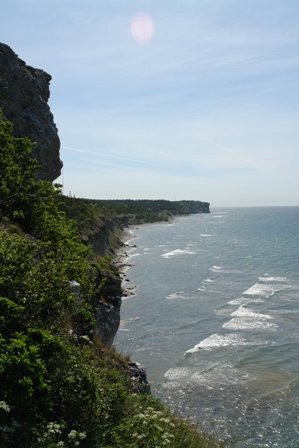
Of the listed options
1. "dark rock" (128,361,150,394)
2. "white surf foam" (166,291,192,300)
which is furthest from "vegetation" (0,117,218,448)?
"white surf foam" (166,291,192,300)

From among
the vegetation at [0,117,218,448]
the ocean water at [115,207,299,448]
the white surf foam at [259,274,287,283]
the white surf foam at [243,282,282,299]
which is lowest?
the ocean water at [115,207,299,448]

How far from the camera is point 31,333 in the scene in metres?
10.6

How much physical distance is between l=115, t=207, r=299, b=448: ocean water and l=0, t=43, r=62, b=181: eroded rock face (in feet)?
67.8

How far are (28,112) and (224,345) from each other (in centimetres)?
3132

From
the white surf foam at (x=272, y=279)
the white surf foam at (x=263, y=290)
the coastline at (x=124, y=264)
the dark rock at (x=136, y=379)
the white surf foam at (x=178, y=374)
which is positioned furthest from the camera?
the white surf foam at (x=272, y=279)

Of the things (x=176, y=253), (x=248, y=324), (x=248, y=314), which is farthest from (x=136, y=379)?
(x=176, y=253)

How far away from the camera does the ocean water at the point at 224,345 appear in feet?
81.6

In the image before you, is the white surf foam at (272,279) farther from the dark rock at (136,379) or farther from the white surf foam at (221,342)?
the dark rock at (136,379)

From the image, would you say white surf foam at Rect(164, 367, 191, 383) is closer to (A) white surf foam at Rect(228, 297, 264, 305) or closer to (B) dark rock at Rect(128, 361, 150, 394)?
(B) dark rock at Rect(128, 361, 150, 394)

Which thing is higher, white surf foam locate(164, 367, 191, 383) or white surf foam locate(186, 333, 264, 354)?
white surf foam locate(186, 333, 264, 354)

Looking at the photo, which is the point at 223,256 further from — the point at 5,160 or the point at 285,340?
the point at 5,160

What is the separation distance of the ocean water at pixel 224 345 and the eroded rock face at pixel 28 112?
20.7m

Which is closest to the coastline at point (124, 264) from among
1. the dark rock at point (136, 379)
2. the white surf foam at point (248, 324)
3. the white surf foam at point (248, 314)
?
the white surf foam at point (248, 314)

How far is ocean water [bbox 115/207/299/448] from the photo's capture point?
2486cm
